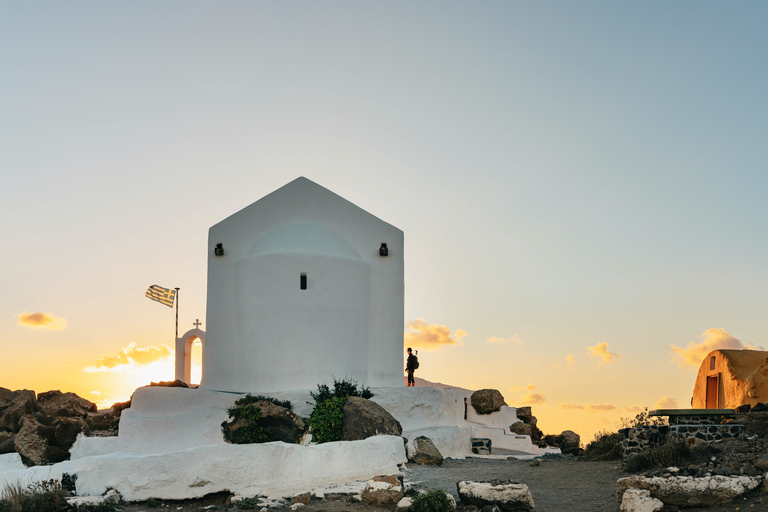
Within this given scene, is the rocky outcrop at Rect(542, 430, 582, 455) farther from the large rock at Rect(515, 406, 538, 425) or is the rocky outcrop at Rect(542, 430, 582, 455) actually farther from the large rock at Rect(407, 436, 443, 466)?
the large rock at Rect(407, 436, 443, 466)

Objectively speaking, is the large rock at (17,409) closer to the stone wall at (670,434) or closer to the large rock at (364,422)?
the large rock at (364,422)

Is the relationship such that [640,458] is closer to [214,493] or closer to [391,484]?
[391,484]

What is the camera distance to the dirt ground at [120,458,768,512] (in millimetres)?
11664

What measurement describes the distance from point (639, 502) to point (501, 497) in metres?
2.06

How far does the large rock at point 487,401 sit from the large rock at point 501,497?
13.1 m

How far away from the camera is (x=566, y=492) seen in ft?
42.7

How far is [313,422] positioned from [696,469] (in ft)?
27.7

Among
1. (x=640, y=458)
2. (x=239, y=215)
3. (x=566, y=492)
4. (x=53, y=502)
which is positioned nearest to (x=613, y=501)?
(x=566, y=492)

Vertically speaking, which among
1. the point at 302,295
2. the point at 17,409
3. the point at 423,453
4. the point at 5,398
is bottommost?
the point at 423,453

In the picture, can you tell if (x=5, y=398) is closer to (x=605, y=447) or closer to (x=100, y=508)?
(x=100, y=508)

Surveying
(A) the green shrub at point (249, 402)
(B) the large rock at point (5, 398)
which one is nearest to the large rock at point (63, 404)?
(B) the large rock at point (5, 398)

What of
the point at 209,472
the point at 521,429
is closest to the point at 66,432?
the point at 209,472

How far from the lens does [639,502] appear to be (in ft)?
35.3

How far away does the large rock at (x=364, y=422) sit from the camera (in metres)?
15.9
